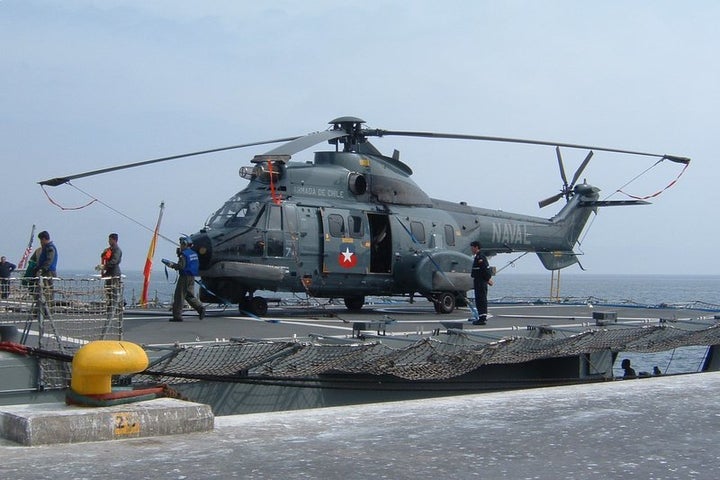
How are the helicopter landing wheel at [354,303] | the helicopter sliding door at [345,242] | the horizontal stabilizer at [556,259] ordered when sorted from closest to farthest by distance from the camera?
the helicopter sliding door at [345,242], the helicopter landing wheel at [354,303], the horizontal stabilizer at [556,259]

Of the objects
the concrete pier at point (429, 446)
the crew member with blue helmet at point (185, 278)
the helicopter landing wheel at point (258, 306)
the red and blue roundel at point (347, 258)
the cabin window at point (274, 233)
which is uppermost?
the cabin window at point (274, 233)

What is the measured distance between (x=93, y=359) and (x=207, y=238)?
9624mm

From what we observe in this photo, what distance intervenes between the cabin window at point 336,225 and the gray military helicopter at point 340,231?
2 centimetres

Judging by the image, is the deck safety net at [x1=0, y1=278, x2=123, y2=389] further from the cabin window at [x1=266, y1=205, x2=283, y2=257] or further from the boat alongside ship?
the cabin window at [x1=266, y1=205, x2=283, y2=257]

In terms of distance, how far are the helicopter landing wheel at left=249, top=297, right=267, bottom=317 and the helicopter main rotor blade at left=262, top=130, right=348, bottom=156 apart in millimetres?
2874

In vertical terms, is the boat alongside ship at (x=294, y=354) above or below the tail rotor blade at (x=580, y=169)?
below

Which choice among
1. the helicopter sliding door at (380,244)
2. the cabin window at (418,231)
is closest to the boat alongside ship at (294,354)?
the helicopter sliding door at (380,244)

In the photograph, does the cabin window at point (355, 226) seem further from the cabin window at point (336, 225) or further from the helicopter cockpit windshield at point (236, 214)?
the helicopter cockpit windshield at point (236, 214)

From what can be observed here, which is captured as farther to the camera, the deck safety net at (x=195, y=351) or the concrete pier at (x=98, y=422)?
the deck safety net at (x=195, y=351)

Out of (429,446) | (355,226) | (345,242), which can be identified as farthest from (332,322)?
(429,446)

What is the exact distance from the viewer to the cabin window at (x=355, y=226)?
18406mm

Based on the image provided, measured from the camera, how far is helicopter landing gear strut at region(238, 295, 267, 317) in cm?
1742

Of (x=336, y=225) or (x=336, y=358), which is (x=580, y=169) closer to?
(x=336, y=225)

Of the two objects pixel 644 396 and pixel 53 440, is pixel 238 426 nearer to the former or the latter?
pixel 53 440
